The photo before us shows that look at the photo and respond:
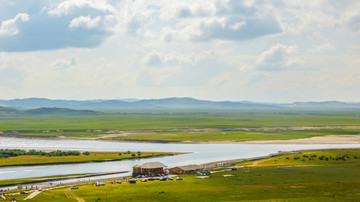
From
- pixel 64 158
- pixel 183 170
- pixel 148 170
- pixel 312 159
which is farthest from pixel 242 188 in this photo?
pixel 64 158

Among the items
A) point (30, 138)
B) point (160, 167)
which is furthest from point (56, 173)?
point (30, 138)

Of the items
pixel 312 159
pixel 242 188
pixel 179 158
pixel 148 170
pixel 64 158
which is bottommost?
pixel 242 188

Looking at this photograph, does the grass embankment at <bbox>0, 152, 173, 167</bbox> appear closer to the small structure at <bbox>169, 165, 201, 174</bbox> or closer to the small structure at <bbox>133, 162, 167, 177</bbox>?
the small structure at <bbox>133, 162, 167, 177</bbox>

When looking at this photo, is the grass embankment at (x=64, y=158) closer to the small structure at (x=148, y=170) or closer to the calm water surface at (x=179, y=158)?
the calm water surface at (x=179, y=158)

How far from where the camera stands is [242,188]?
69.8 m

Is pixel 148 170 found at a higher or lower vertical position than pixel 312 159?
higher

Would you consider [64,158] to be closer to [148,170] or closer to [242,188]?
[148,170]

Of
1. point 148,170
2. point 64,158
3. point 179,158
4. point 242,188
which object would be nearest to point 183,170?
point 148,170

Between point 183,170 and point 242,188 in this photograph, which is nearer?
point 242,188

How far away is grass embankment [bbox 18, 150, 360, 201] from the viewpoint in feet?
205

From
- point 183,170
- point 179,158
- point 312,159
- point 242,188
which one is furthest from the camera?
point 179,158

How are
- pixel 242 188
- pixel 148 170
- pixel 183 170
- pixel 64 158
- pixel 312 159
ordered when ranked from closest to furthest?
pixel 242 188 → pixel 148 170 → pixel 183 170 → pixel 312 159 → pixel 64 158

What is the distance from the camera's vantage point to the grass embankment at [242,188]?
6244 centimetres

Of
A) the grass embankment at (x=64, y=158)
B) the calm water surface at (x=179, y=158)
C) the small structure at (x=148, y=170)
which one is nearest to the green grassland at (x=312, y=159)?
the calm water surface at (x=179, y=158)
